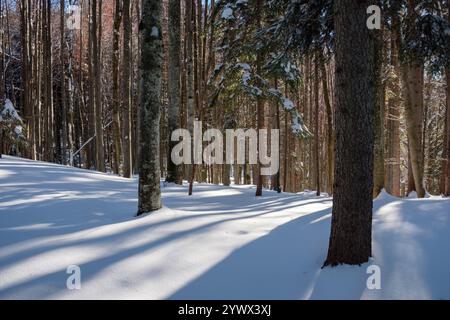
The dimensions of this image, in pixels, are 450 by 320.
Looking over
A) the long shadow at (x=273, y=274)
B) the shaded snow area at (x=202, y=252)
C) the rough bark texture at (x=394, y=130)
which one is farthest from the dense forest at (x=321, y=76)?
the shaded snow area at (x=202, y=252)

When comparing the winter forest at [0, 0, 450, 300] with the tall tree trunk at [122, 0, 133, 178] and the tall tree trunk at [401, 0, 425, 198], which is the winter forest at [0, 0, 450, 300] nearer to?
the tall tree trunk at [401, 0, 425, 198]

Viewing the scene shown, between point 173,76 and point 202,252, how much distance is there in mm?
6783

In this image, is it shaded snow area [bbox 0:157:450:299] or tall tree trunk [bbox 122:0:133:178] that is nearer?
shaded snow area [bbox 0:157:450:299]

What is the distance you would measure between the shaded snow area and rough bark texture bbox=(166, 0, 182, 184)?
3.83 metres

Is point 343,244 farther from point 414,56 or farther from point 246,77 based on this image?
point 246,77

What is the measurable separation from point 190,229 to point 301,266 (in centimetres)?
159

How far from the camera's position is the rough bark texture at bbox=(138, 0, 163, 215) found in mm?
5605

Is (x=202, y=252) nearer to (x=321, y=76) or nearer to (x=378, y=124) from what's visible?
(x=378, y=124)

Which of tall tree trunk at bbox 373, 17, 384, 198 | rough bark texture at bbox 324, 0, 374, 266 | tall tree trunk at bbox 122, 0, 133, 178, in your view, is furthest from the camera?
tall tree trunk at bbox 122, 0, 133, 178

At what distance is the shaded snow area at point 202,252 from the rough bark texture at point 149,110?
329mm

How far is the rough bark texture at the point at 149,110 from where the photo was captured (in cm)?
561

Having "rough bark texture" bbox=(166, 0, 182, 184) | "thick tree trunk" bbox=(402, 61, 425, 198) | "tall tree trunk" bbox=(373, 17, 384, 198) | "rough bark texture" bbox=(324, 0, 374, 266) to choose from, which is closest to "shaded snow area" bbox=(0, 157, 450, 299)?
"rough bark texture" bbox=(324, 0, 374, 266)
